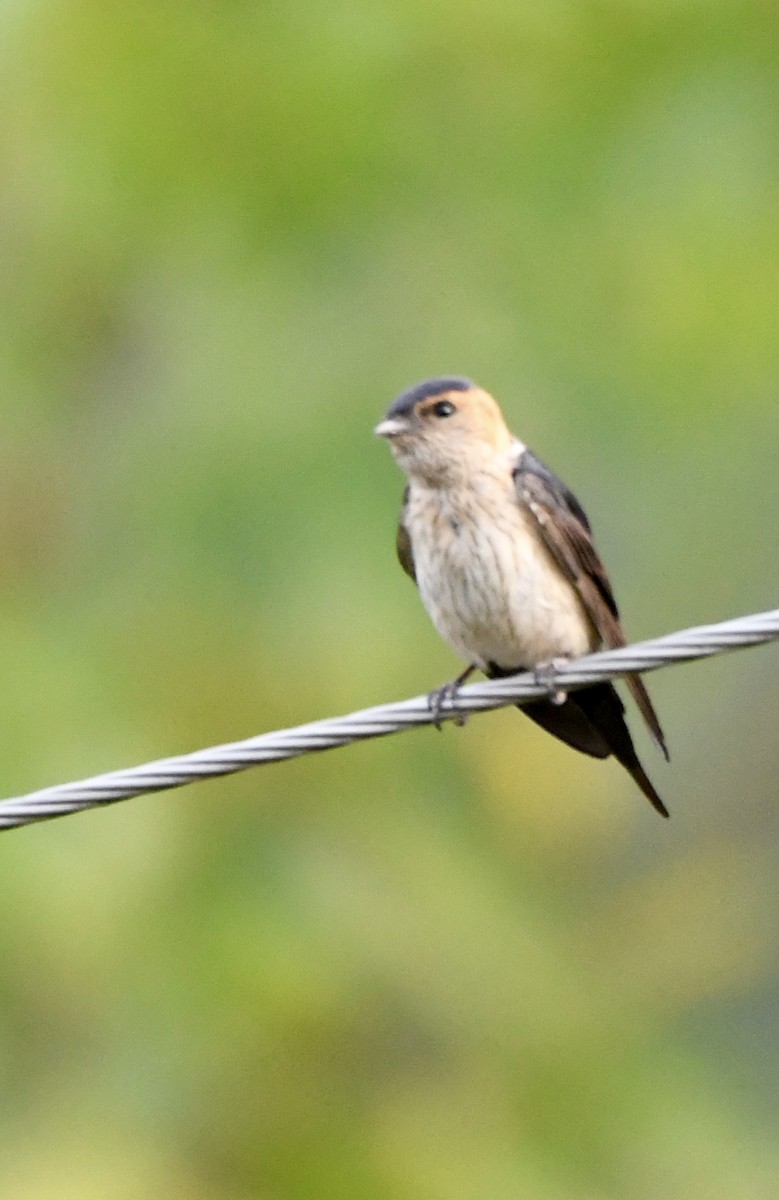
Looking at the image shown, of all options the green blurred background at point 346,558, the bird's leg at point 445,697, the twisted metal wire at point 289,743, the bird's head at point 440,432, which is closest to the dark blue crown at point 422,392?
the bird's head at point 440,432

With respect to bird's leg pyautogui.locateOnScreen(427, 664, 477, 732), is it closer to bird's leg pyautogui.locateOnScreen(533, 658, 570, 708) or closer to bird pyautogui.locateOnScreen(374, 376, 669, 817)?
bird pyautogui.locateOnScreen(374, 376, 669, 817)

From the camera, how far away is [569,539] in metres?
6.12

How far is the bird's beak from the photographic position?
6129 millimetres

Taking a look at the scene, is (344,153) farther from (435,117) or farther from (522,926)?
(522,926)

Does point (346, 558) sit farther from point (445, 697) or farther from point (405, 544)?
point (445, 697)

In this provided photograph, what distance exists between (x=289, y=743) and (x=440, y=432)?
1.85 metres

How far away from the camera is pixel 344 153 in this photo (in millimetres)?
10172

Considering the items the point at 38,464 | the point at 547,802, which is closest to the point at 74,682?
the point at 38,464

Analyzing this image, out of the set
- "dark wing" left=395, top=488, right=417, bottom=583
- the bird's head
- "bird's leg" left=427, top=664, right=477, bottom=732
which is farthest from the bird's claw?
the bird's head

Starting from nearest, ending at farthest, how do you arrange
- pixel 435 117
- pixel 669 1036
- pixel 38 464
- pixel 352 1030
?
pixel 352 1030, pixel 38 464, pixel 669 1036, pixel 435 117

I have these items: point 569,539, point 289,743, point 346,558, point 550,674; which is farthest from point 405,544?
point 346,558

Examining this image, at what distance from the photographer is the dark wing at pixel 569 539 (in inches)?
241

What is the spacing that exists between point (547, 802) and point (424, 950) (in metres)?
0.95

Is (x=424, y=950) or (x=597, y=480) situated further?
(x=597, y=480)
